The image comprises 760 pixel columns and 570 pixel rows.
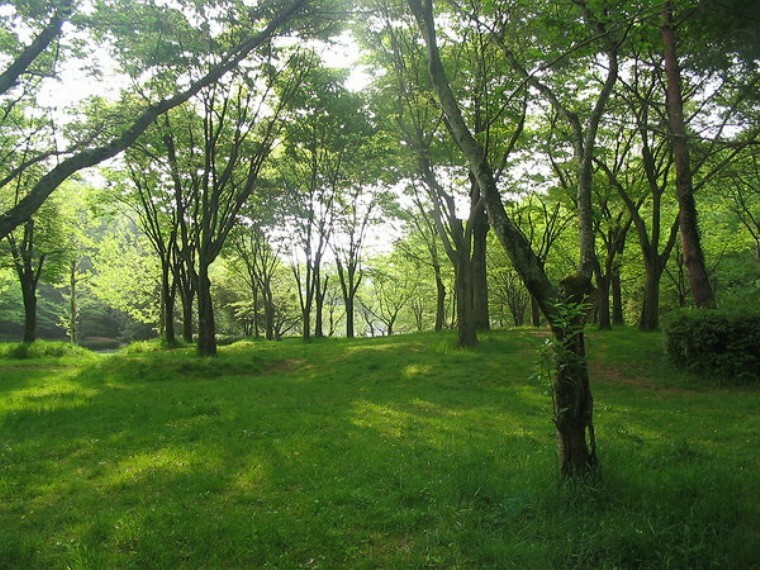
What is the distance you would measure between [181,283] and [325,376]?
18.2m

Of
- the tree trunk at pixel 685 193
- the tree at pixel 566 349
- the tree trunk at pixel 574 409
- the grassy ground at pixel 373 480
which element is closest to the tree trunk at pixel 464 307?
the grassy ground at pixel 373 480

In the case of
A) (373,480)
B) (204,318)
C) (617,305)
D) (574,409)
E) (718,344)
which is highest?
(617,305)

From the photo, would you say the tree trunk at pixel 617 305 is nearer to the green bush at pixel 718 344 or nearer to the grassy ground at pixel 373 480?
the green bush at pixel 718 344

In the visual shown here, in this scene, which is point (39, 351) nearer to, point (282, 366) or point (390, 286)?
point (282, 366)

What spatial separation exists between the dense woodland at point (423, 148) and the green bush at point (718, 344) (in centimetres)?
146

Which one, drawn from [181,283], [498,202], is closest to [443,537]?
[498,202]

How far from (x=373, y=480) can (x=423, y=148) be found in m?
13.3

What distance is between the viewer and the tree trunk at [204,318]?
18.6 meters

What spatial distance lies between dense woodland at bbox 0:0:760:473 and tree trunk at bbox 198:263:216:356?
0.09 m

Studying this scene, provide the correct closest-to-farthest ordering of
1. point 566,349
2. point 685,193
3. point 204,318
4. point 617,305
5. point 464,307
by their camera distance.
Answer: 1. point 566,349
2. point 685,193
3. point 464,307
4. point 204,318
5. point 617,305

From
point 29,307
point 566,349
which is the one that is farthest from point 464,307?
point 29,307

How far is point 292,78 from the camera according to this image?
62.4 feet

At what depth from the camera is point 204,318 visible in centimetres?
1877

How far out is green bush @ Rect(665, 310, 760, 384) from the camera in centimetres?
1090
